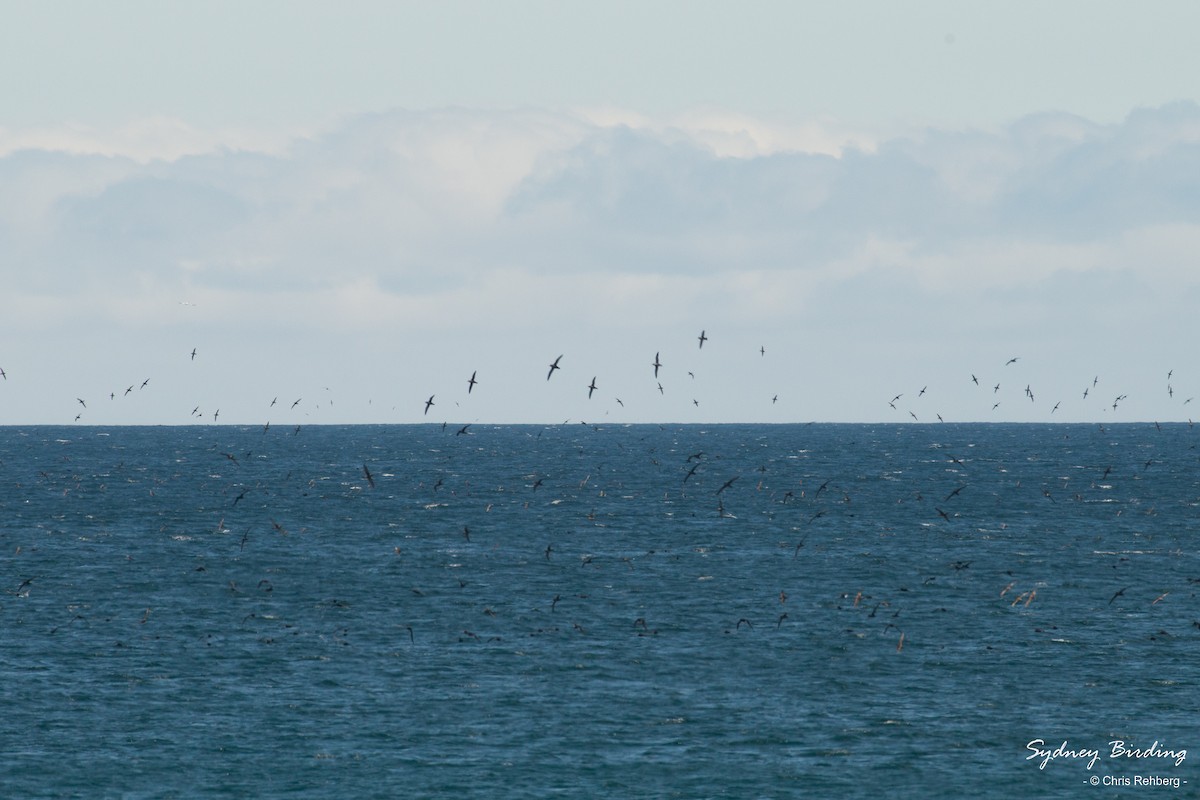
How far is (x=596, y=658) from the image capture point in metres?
68.4

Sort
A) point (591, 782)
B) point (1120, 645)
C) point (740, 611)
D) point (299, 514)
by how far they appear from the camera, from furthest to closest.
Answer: point (299, 514) → point (740, 611) → point (1120, 645) → point (591, 782)

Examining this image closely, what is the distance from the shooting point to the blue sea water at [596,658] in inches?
2014

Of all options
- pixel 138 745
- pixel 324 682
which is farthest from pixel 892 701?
pixel 138 745

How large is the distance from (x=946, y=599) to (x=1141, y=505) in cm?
6989

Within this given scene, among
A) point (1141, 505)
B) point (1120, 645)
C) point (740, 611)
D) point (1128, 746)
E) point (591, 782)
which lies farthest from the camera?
point (1141, 505)

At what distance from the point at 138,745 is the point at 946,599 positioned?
49552 mm

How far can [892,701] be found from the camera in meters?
60.2

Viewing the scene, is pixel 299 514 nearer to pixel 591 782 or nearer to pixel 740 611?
pixel 740 611

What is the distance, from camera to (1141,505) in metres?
147

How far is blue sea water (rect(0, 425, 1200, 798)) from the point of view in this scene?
168 ft

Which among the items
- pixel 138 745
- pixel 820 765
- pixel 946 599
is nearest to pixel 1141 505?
pixel 946 599

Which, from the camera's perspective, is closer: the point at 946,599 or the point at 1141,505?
the point at 946,599

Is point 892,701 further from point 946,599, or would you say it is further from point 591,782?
point 946,599

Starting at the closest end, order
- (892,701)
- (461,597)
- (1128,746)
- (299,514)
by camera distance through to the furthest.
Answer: (1128,746)
(892,701)
(461,597)
(299,514)
